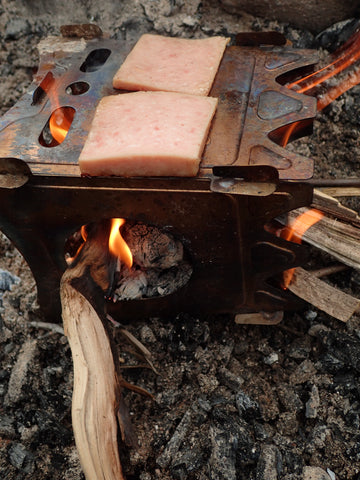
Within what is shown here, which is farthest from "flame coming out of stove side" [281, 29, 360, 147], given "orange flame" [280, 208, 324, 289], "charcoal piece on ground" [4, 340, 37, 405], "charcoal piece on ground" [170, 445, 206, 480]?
"charcoal piece on ground" [4, 340, 37, 405]

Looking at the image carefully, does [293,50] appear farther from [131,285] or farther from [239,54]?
[131,285]

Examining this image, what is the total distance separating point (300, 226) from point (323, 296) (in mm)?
423

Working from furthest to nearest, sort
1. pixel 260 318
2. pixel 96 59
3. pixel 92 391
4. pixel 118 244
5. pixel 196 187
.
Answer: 1. pixel 96 59
2. pixel 260 318
3. pixel 118 244
4. pixel 196 187
5. pixel 92 391

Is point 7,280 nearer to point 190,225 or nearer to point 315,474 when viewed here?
point 190,225

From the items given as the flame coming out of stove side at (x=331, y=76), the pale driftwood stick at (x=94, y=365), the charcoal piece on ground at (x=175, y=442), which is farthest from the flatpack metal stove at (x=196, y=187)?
the charcoal piece on ground at (x=175, y=442)

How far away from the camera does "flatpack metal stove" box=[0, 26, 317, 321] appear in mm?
2275

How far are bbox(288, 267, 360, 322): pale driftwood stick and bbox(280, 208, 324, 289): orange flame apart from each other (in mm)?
33

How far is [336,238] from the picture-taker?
2957 millimetres

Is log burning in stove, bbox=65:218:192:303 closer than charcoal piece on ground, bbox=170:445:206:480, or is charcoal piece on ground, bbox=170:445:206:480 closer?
charcoal piece on ground, bbox=170:445:206:480

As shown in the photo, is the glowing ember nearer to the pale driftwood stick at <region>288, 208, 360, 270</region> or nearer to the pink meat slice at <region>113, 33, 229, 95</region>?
the pink meat slice at <region>113, 33, 229, 95</region>

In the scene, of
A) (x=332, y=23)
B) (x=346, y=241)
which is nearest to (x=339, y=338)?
(x=346, y=241)

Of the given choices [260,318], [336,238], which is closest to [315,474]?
[260,318]

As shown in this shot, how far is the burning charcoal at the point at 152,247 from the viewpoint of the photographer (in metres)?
2.92

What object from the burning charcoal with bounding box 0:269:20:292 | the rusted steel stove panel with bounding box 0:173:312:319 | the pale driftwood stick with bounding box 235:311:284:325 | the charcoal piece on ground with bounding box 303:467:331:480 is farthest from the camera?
the burning charcoal with bounding box 0:269:20:292
